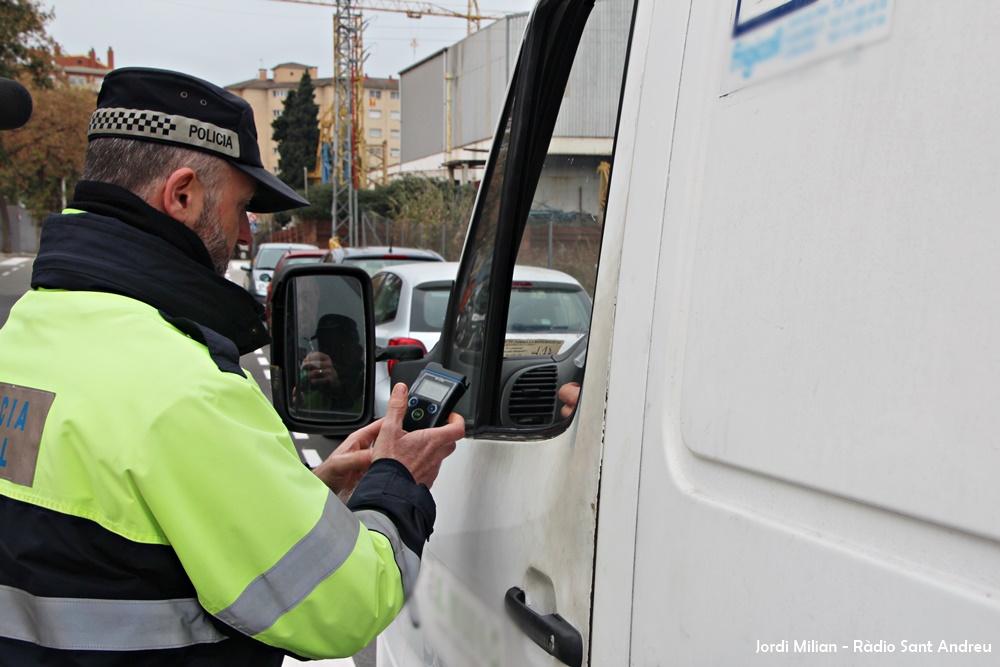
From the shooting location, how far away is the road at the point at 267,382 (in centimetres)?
439

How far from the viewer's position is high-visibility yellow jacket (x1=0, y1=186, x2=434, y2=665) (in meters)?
1.29

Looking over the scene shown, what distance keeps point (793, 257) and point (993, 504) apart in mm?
348

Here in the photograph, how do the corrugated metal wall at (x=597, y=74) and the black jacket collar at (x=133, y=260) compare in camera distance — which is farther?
the corrugated metal wall at (x=597, y=74)

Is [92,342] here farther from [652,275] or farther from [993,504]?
[993,504]

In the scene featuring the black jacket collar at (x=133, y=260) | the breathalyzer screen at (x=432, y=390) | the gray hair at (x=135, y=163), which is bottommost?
the breathalyzer screen at (x=432, y=390)

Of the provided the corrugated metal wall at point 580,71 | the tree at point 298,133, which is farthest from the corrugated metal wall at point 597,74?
the tree at point 298,133

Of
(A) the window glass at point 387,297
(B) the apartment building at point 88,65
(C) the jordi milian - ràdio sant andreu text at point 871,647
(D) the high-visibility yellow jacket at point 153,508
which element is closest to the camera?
(C) the jordi milian - ràdio sant andreu text at point 871,647

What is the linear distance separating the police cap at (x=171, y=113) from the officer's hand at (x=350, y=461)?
0.58 meters

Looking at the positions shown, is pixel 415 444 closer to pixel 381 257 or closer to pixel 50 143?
pixel 381 257

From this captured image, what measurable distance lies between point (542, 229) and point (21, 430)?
1.01 metres

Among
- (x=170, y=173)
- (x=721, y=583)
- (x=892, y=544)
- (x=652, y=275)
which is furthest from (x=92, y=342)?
(x=892, y=544)

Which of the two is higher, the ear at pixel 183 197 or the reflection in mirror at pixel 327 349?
the ear at pixel 183 197

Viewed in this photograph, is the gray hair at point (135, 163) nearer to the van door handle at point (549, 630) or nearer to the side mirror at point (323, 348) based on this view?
the side mirror at point (323, 348)

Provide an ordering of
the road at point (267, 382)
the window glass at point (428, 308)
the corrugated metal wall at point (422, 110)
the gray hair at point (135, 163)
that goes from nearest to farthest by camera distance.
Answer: the gray hair at point (135, 163)
the road at point (267, 382)
the window glass at point (428, 308)
the corrugated metal wall at point (422, 110)
